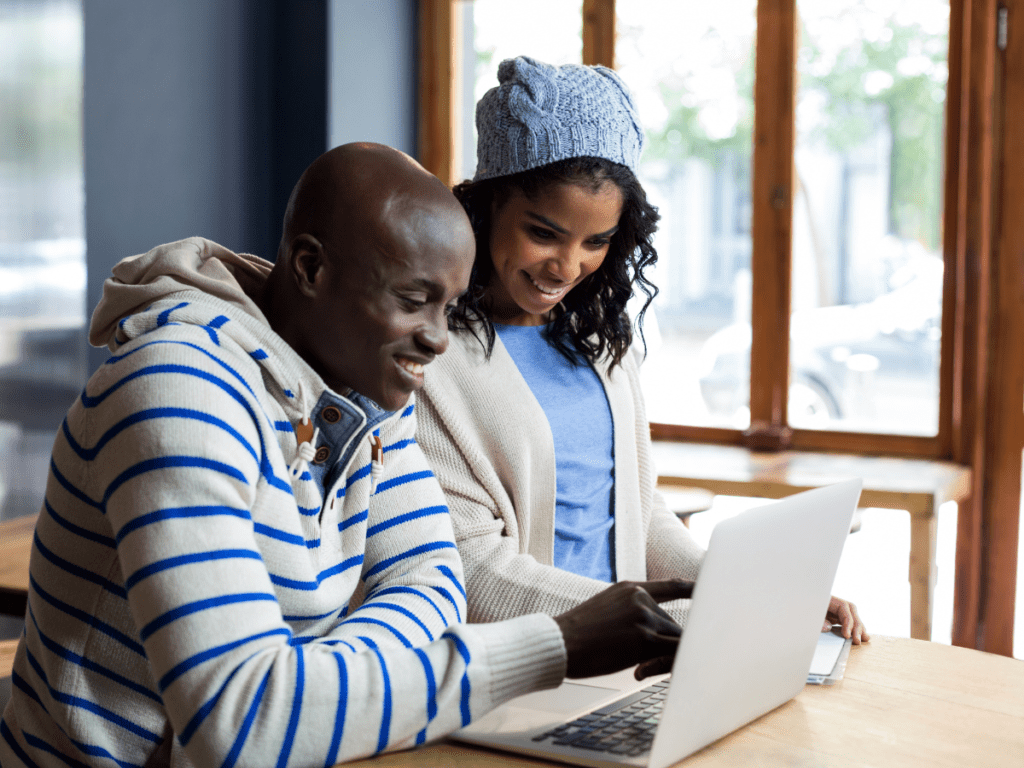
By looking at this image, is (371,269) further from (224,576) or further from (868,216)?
(868,216)

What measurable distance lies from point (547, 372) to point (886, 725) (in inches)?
25.8

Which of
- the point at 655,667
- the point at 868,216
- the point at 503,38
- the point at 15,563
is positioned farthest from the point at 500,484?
the point at 503,38

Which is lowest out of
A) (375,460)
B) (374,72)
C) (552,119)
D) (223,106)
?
(375,460)

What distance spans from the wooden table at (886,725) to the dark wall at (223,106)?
7.38ft

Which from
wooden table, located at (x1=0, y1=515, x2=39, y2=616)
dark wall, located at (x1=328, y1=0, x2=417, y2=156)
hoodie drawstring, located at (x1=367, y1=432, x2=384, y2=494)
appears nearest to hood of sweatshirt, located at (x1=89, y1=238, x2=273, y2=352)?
hoodie drawstring, located at (x1=367, y1=432, x2=384, y2=494)

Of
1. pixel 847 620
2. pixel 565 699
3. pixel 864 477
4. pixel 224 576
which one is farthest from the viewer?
pixel 864 477

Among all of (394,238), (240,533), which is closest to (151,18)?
(394,238)

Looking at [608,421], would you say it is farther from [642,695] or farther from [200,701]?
[200,701]

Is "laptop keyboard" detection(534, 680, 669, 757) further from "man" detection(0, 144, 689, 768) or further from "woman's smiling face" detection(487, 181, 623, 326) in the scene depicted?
"woman's smiling face" detection(487, 181, 623, 326)

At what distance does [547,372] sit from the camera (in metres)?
1.44

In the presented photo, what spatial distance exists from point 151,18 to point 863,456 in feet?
7.85

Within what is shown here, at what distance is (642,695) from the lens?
0.99 m

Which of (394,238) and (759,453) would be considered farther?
(759,453)

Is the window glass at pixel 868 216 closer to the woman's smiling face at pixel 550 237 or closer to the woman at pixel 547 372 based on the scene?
the woman at pixel 547 372
